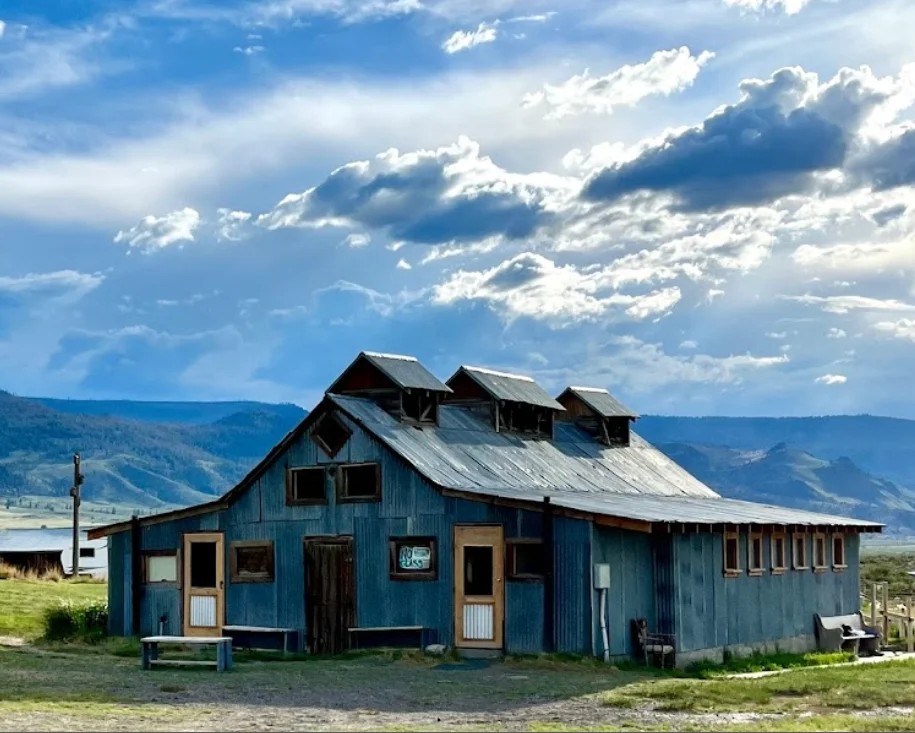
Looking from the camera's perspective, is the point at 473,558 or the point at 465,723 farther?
the point at 473,558

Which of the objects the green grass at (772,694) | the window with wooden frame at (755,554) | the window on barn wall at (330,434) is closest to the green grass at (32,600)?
the window on barn wall at (330,434)

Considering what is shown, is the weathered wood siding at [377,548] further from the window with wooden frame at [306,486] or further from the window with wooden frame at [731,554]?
Result: the window with wooden frame at [731,554]

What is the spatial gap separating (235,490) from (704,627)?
1212 cm

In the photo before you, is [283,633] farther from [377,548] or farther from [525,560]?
[525,560]

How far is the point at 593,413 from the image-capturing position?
5219 centimetres

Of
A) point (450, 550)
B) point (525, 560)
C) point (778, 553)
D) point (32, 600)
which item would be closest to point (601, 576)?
point (525, 560)

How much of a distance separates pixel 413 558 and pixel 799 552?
1214 cm

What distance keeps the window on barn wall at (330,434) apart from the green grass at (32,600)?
10730 millimetres

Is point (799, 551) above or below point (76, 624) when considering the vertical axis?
above

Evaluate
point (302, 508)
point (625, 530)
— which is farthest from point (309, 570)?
point (625, 530)

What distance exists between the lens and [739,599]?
3906 cm

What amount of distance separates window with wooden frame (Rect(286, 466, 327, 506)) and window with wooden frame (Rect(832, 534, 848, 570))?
16.2 m

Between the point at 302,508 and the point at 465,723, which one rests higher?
the point at 302,508

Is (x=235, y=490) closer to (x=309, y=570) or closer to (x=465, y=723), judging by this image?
(x=309, y=570)
